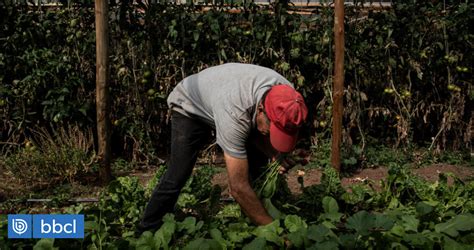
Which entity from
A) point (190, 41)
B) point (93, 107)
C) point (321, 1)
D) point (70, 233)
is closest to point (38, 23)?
point (93, 107)

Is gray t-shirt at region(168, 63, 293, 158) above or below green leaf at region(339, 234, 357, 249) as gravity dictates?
above

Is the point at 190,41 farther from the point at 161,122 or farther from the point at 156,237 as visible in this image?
the point at 156,237

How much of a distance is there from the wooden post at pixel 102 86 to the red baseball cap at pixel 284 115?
8.22 feet

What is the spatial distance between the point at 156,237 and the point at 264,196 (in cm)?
83

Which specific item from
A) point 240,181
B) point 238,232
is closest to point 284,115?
point 240,181

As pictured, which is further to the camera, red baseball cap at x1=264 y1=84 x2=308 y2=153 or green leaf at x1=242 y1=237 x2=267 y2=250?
green leaf at x1=242 y1=237 x2=267 y2=250

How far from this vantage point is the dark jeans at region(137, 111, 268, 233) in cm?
411

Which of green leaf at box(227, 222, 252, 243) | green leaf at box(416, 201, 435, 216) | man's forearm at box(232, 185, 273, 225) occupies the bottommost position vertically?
green leaf at box(227, 222, 252, 243)

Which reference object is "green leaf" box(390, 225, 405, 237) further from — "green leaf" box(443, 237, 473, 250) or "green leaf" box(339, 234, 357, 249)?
"green leaf" box(339, 234, 357, 249)

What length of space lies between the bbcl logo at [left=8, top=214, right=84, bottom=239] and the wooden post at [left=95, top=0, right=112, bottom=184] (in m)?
1.76

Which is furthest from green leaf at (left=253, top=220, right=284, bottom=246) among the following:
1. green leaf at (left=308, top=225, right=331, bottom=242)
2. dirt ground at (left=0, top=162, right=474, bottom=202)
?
dirt ground at (left=0, top=162, right=474, bottom=202)

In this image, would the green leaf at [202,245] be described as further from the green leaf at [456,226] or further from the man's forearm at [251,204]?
the green leaf at [456,226]

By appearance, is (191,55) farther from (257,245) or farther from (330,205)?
(257,245)

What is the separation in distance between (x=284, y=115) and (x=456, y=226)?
1389 mm
